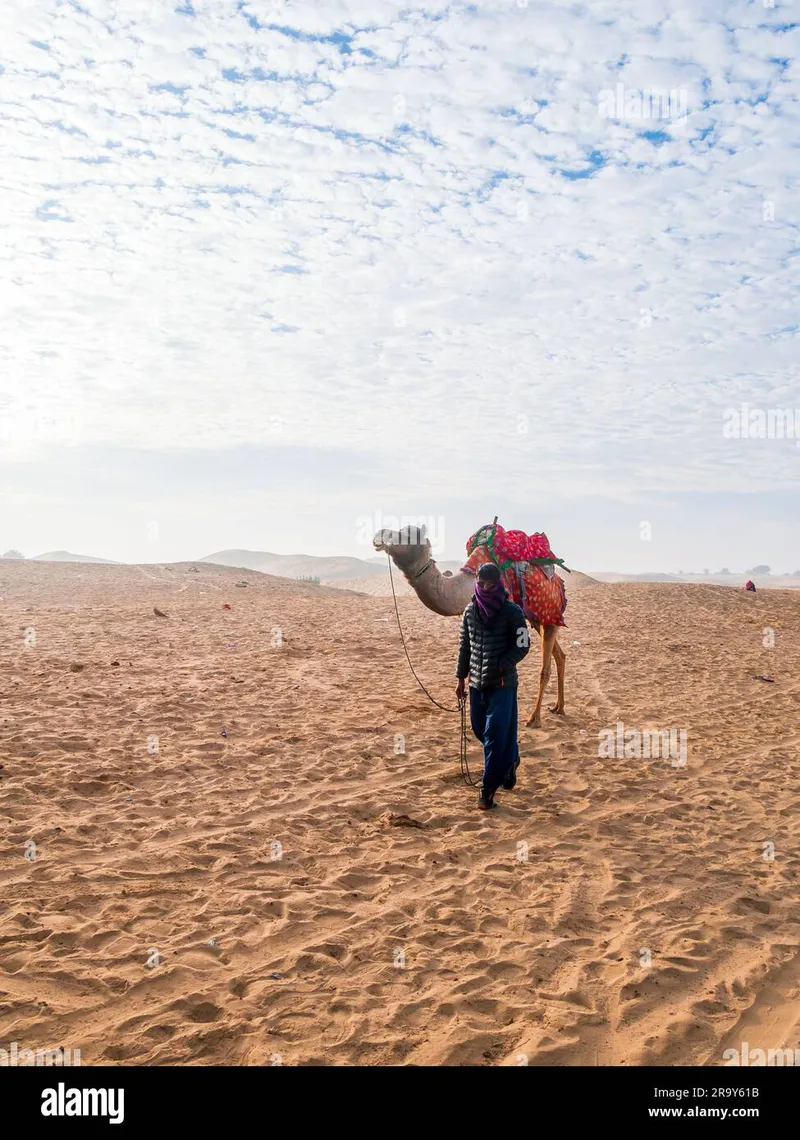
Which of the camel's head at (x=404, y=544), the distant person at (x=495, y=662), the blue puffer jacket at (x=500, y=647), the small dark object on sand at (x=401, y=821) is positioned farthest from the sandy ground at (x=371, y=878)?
the camel's head at (x=404, y=544)

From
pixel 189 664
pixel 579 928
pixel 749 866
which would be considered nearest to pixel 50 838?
pixel 579 928

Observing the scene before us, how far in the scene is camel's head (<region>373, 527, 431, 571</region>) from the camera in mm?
8016

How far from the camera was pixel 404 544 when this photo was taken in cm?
810

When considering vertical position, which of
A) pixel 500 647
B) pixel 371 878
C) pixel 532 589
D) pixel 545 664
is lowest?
pixel 371 878

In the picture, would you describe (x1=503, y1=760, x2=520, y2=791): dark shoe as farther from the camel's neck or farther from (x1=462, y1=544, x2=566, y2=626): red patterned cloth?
(x1=462, y1=544, x2=566, y2=626): red patterned cloth

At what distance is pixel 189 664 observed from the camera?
1308cm

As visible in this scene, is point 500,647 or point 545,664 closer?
point 500,647

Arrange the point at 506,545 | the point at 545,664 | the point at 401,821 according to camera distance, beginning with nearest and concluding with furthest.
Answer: the point at 401,821 < the point at 506,545 < the point at 545,664

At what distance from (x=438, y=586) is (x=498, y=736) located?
210 centimetres

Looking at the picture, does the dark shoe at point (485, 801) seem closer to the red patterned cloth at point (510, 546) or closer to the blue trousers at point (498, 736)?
the blue trousers at point (498, 736)

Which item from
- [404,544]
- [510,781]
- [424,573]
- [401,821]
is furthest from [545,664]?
A: [401,821]

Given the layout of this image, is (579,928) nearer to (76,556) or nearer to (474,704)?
(474,704)

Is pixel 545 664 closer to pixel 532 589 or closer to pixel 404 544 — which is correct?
pixel 532 589
